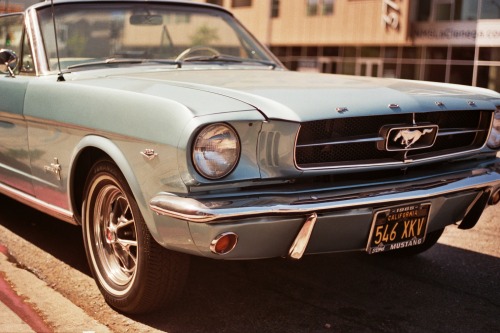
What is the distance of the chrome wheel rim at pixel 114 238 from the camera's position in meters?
3.55

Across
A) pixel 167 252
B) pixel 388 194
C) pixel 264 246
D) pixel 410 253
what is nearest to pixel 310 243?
pixel 264 246

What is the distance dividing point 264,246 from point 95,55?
2.00 metres

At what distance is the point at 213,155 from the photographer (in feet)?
9.86

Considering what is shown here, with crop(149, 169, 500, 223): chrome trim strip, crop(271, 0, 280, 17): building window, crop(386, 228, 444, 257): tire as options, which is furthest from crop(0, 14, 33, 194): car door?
crop(271, 0, 280, 17): building window

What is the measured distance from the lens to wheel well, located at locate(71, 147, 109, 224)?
12.1ft

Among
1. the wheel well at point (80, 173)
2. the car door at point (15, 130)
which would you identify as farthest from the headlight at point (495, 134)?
the car door at point (15, 130)

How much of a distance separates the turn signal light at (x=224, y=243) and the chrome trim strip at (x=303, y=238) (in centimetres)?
28

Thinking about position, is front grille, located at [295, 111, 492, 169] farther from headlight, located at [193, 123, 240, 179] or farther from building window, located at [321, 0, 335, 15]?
building window, located at [321, 0, 335, 15]

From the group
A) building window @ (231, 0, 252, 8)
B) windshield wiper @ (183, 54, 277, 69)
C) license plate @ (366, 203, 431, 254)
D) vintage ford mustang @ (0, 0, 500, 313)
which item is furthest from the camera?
building window @ (231, 0, 252, 8)

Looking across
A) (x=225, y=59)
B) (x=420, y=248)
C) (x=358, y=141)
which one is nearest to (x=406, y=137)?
(x=358, y=141)

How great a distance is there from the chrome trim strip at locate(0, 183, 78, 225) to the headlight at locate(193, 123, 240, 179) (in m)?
A: 1.19

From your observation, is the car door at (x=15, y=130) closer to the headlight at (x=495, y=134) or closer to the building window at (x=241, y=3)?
the headlight at (x=495, y=134)

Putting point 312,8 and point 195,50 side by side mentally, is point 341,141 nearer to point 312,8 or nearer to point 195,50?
point 195,50

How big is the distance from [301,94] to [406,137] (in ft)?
1.80
